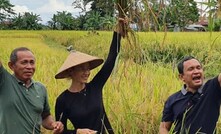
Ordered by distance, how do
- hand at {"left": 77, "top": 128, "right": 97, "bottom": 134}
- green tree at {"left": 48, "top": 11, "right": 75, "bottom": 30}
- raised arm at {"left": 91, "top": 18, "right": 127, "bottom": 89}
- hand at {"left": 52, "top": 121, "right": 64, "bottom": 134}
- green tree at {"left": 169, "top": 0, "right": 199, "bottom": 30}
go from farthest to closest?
green tree at {"left": 48, "top": 11, "right": 75, "bottom": 30} < raised arm at {"left": 91, "top": 18, "right": 127, "bottom": 89} < hand at {"left": 52, "top": 121, "right": 64, "bottom": 134} < hand at {"left": 77, "top": 128, "right": 97, "bottom": 134} < green tree at {"left": 169, "top": 0, "right": 199, "bottom": 30}

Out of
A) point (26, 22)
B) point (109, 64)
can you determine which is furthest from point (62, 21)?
point (109, 64)

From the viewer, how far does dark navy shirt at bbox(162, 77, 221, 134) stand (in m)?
2.13

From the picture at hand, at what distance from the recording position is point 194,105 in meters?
2.16

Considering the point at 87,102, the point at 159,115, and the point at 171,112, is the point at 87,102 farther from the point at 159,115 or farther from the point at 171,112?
the point at 159,115

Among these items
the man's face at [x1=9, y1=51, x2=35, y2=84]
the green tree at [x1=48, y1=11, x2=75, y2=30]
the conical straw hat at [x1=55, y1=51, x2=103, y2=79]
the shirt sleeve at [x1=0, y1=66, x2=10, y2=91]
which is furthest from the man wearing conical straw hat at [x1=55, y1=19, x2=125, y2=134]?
the green tree at [x1=48, y1=11, x2=75, y2=30]

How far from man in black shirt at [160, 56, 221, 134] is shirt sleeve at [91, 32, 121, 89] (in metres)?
0.38

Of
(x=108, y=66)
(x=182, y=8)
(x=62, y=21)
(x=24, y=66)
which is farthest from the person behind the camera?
(x=62, y=21)

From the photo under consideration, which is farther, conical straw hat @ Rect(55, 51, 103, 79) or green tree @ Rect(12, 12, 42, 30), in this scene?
green tree @ Rect(12, 12, 42, 30)

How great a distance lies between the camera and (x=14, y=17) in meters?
Answer: 37.4

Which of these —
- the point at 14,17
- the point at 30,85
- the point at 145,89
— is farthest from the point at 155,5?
the point at 14,17

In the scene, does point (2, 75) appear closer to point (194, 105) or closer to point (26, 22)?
point (194, 105)

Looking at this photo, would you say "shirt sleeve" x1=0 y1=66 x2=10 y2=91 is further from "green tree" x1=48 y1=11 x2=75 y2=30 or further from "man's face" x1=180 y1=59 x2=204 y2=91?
"green tree" x1=48 y1=11 x2=75 y2=30

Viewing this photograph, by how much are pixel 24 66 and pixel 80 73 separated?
0.92 feet

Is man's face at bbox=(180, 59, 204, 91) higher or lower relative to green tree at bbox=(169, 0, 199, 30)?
lower
